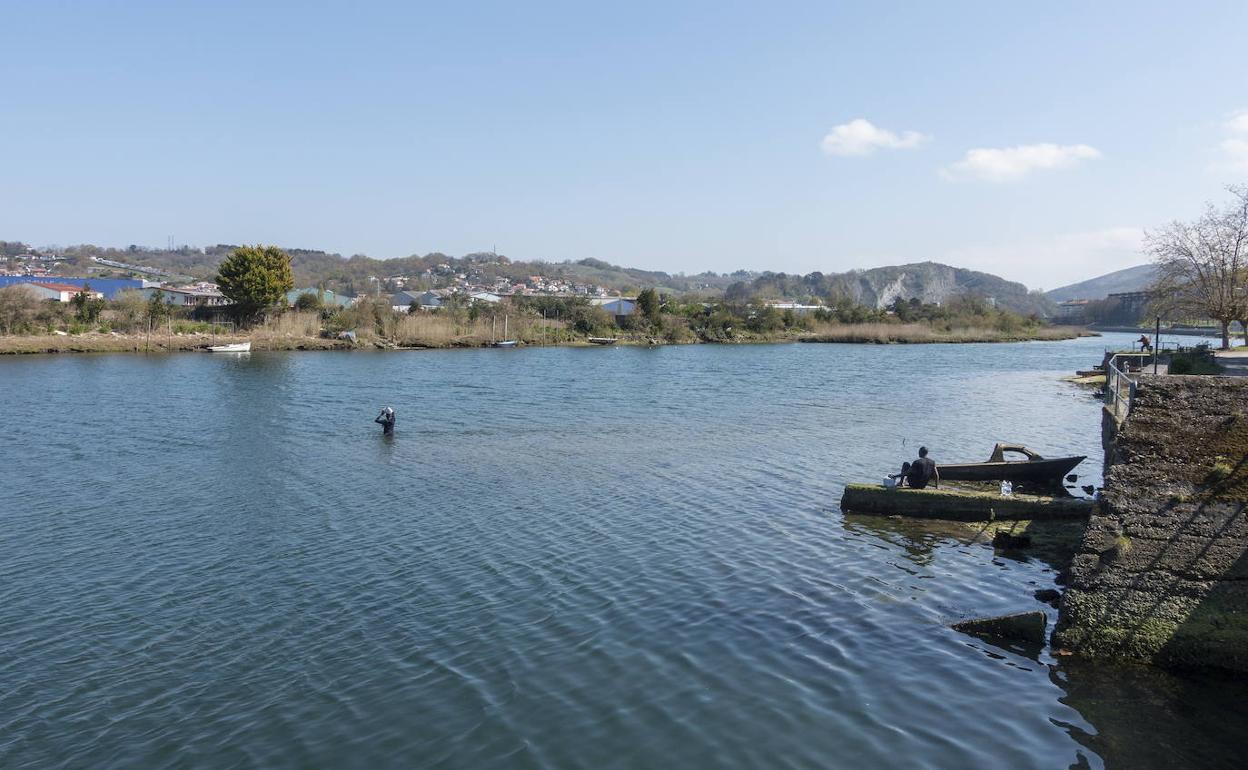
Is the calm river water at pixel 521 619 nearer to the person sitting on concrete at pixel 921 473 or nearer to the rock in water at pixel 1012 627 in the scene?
the rock in water at pixel 1012 627

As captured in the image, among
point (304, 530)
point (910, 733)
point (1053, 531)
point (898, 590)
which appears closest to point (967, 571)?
point (898, 590)

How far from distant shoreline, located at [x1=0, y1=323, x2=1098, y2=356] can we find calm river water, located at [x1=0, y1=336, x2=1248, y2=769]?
174 feet

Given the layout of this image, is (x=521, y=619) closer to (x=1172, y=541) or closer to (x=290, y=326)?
(x=1172, y=541)

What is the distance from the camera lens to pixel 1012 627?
12625 mm

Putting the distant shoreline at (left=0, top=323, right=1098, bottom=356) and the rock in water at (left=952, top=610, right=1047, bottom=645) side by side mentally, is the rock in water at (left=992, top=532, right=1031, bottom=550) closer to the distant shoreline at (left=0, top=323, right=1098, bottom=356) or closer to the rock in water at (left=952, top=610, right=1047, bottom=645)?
the rock in water at (left=952, top=610, right=1047, bottom=645)

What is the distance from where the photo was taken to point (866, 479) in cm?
2464

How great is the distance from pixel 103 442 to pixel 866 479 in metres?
27.3

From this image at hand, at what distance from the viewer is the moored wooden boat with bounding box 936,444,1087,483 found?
72.4 feet

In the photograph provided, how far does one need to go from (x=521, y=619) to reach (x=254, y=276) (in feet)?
284

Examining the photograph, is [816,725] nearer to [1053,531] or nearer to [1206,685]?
[1206,685]

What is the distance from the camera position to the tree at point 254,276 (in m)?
89.0

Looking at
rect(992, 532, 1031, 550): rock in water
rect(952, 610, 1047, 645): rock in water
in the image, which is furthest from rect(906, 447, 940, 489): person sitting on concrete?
rect(952, 610, 1047, 645): rock in water

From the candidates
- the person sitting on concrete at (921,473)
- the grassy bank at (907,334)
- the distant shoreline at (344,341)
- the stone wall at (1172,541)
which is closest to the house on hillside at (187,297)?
the distant shoreline at (344,341)

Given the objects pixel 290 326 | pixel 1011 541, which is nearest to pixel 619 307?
pixel 290 326
